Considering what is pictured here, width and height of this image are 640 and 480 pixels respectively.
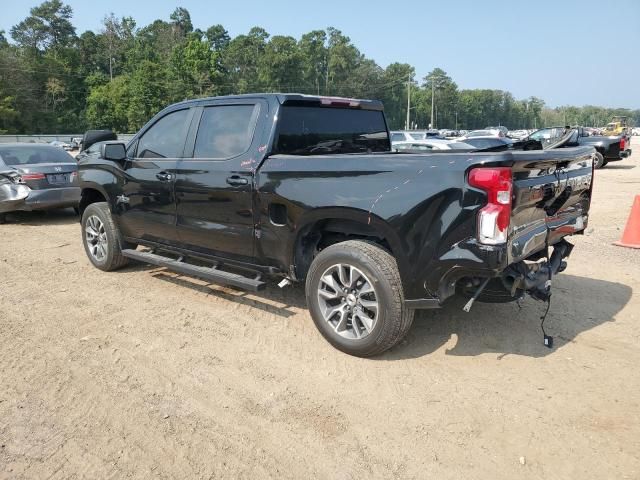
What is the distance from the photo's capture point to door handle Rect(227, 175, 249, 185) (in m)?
4.28

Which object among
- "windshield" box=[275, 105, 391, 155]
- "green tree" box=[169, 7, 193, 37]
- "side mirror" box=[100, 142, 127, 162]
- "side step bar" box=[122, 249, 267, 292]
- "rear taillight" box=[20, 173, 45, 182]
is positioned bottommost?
"side step bar" box=[122, 249, 267, 292]

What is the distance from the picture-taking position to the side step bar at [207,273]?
14.1ft

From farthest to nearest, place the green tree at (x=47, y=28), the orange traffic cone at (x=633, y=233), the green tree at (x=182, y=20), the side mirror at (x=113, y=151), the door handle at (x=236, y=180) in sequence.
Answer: the green tree at (x=182, y=20) < the green tree at (x=47, y=28) < the orange traffic cone at (x=633, y=233) < the side mirror at (x=113, y=151) < the door handle at (x=236, y=180)

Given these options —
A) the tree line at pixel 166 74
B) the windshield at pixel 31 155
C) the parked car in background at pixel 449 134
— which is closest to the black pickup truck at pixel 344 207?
the windshield at pixel 31 155

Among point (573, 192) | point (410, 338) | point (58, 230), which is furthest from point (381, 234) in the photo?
point (58, 230)

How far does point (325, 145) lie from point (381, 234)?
136cm

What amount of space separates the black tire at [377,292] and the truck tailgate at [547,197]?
2.60ft

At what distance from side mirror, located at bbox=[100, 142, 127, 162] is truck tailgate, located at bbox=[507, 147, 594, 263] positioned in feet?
13.2

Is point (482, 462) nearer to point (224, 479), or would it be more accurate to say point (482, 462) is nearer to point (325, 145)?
point (224, 479)

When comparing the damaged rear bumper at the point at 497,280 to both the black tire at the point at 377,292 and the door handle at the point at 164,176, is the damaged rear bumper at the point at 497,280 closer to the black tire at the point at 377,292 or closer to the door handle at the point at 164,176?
the black tire at the point at 377,292

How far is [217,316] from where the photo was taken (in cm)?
465

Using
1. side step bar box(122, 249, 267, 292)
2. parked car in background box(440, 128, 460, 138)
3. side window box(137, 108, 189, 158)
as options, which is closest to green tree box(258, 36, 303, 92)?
parked car in background box(440, 128, 460, 138)

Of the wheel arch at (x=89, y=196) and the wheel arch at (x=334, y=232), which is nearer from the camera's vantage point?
the wheel arch at (x=334, y=232)

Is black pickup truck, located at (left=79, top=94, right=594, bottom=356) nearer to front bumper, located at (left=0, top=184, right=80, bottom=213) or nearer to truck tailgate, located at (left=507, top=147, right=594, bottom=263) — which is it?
truck tailgate, located at (left=507, top=147, right=594, bottom=263)
